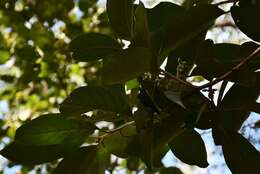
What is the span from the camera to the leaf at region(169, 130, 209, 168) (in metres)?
0.86

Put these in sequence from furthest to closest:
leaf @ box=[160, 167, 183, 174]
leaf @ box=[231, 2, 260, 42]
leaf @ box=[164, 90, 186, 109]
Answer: leaf @ box=[160, 167, 183, 174] < leaf @ box=[231, 2, 260, 42] < leaf @ box=[164, 90, 186, 109]

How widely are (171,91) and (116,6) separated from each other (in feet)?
0.59

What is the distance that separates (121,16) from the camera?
829mm

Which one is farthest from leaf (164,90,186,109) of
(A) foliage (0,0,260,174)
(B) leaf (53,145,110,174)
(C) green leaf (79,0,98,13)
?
(C) green leaf (79,0,98,13)

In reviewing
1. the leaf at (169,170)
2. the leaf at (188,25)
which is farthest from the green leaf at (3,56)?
the leaf at (188,25)

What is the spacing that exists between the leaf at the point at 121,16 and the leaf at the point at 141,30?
8 centimetres

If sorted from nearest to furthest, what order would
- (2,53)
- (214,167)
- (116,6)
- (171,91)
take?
(171,91) < (116,6) < (214,167) < (2,53)

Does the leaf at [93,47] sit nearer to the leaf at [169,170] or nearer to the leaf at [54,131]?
the leaf at [54,131]

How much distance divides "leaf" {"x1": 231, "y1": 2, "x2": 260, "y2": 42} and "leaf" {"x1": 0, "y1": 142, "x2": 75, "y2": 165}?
1.08 ft

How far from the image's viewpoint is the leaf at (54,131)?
0.87 meters

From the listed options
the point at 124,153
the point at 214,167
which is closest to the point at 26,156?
the point at 124,153

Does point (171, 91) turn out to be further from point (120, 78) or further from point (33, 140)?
point (33, 140)

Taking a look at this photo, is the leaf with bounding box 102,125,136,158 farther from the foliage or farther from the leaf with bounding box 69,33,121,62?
the leaf with bounding box 69,33,121,62

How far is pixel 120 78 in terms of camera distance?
75cm
